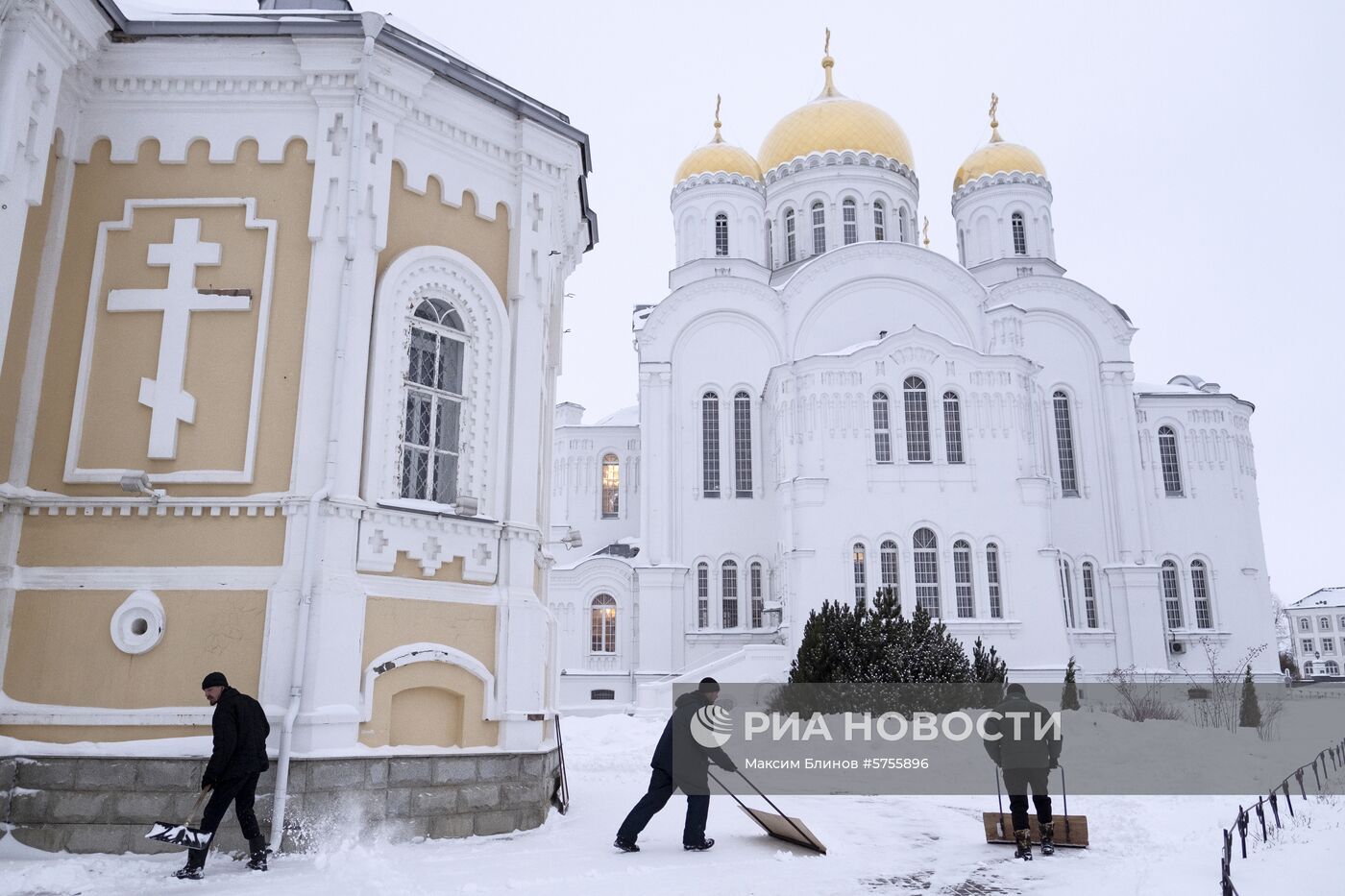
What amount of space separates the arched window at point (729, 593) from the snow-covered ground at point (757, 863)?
57.3 feet

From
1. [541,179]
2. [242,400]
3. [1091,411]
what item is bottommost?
[242,400]

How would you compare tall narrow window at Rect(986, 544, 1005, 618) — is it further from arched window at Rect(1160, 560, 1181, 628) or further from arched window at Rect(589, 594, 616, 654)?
arched window at Rect(589, 594, 616, 654)

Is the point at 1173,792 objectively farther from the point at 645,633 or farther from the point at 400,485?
the point at 645,633

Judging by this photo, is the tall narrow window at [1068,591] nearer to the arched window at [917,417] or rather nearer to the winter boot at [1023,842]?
the arched window at [917,417]

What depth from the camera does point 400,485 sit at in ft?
29.1

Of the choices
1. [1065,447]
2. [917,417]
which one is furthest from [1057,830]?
[1065,447]

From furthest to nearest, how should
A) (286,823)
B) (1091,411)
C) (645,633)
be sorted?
(1091,411) → (645,633) → (286,823)

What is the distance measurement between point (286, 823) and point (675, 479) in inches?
832

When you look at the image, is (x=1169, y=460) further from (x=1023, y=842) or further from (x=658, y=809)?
(x=658, y=809)

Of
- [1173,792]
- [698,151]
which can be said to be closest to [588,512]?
[698,151]

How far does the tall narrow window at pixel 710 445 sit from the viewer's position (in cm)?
2855

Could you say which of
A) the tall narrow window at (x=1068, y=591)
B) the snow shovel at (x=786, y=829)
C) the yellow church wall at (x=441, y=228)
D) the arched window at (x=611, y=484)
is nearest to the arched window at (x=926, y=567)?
the tall narrow window at (x=1068, y=591)

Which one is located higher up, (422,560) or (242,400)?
(242,400)

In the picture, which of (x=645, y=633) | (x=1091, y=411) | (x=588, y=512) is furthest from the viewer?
(x=588, y=512)
